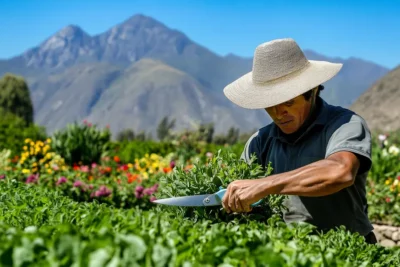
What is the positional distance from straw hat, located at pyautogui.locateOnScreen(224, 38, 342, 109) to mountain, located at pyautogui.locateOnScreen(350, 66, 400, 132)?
1905 centimetres

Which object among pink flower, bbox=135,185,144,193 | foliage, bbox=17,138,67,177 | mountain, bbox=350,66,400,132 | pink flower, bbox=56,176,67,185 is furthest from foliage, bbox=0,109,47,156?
mountain, bbox=350,66,400,132

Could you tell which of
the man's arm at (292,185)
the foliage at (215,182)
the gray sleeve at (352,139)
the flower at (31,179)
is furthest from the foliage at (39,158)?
the man's arm at (292,185)

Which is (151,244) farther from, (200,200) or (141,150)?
(141,150)

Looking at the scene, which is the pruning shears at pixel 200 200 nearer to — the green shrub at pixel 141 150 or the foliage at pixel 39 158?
the foliage at pixel 39 158

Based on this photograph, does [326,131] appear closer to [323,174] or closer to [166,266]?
[323,174]

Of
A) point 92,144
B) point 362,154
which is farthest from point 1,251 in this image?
point 92,144

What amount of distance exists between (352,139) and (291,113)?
391 mm

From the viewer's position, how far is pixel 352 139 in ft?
9.29

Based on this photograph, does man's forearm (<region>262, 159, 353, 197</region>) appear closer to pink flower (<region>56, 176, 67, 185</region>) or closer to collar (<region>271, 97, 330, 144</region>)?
collar (<region>271, 97, 330, 144</region>)

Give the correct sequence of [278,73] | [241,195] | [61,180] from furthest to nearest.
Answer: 1. [61,180]
2. [278,73]
3. [241,195]

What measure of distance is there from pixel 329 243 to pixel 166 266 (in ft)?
3.61

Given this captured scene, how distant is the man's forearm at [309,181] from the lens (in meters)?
2.58

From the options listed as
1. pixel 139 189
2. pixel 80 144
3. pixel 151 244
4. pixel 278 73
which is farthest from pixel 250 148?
pixel 80 144

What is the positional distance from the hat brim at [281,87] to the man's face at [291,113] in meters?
0.08
